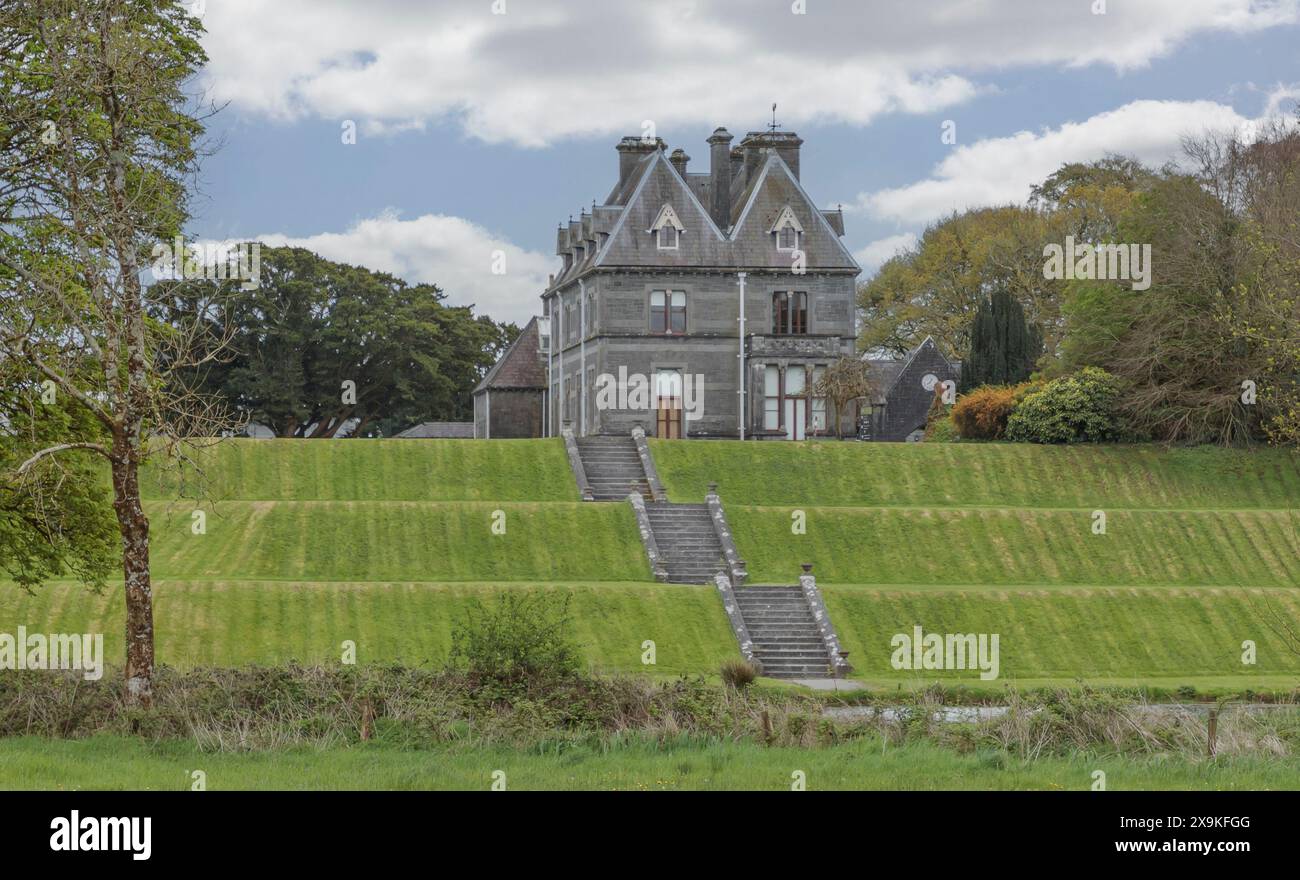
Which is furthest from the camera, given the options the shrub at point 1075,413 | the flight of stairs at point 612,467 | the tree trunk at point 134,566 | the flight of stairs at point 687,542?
the shrub at point 1075,413

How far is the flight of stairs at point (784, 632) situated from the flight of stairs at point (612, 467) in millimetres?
9386

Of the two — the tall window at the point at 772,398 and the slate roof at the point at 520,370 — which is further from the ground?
the slate roof at the point at 520,370

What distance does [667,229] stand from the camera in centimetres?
6488

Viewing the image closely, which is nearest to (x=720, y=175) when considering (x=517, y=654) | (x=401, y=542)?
(x=401, y=542)

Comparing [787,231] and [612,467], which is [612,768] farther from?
[787,231]

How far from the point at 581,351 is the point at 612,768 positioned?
51.0 m

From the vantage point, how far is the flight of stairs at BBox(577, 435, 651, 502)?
5138 cm

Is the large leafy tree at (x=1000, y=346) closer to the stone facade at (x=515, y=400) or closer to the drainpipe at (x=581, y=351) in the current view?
the drainpipe at (x=581, y=351)

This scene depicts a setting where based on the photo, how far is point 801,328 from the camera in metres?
65.5

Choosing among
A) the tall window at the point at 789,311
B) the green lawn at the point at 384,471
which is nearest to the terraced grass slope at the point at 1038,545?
the green lawn at the point at 384,471

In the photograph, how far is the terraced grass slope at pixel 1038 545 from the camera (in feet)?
129

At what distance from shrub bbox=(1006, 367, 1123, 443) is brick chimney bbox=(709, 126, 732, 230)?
1868cm

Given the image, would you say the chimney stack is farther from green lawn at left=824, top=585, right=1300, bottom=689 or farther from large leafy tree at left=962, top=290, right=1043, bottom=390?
green lawn at left=824, top=585, right=1300, bottom=689
